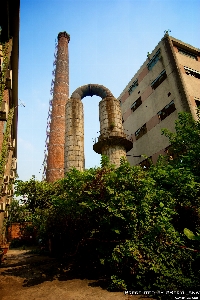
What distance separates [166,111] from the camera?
15.9m

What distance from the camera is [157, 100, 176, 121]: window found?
49.7ft

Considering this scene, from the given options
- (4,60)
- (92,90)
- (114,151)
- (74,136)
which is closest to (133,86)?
(92,90)

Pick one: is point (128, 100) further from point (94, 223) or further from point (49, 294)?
point (49, 294)

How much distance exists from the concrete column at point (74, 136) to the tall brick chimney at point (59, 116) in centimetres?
542

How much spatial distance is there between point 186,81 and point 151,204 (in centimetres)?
1270

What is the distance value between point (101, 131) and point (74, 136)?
8.31ft

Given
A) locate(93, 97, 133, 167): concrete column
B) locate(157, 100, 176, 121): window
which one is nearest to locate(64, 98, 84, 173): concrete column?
locate(93, 97, 133, 167): concrete column

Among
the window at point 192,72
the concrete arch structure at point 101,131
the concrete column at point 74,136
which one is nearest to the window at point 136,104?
the concrete arch structure at point 101,131

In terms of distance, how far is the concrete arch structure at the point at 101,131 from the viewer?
15469 mm

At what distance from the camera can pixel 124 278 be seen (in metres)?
5.32

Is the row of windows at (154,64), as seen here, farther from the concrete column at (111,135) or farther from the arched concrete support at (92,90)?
the arched concrete support at (92,90)

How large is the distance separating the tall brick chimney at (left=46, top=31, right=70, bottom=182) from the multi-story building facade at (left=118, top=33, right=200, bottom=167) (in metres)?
8.22

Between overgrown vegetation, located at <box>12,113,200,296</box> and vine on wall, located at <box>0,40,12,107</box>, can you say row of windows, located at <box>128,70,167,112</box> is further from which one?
vine on wall, located at <box>0,40,12,107</box>

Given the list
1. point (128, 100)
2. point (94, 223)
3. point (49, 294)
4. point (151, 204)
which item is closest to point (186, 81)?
point (128, 100)
